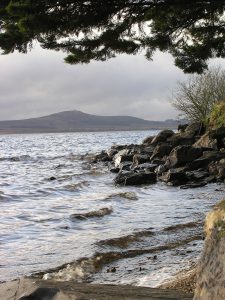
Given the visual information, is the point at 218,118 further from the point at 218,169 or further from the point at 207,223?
the point at 207,223

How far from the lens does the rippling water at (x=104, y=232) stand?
6.89 meters

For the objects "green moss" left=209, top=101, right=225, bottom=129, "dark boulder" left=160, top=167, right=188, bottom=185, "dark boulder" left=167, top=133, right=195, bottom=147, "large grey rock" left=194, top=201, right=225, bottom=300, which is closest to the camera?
"large grey rock" left=194, top=201, right=225, bottom=300

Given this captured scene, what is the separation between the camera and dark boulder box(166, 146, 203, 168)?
21.1 m

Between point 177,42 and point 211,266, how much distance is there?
8.18 meters

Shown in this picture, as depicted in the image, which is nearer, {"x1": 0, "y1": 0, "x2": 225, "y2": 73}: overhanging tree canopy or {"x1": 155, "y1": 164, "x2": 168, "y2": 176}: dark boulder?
{"x1": 0, "y1": 0, "x2": 225, "y2": 73}: overhanging tree canopy

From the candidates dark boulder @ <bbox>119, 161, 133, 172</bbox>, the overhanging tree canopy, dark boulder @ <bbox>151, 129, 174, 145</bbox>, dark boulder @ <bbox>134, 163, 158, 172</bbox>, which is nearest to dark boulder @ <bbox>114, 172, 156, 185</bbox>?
dark boulder @ <bbox>134, 163, 158, 172</bbox>

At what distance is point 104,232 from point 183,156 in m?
12.1

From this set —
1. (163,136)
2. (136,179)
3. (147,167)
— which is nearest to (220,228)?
(136,179)

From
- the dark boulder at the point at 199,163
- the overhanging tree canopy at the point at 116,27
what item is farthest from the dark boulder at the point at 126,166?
the overhanging tree canopy at the point at 116,27

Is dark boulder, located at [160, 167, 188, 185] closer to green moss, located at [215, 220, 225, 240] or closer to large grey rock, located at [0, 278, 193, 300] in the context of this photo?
large grey rock, located at [0, 278, 193, 300]

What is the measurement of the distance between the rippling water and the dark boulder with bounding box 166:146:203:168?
326cm

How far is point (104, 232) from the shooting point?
386 inches

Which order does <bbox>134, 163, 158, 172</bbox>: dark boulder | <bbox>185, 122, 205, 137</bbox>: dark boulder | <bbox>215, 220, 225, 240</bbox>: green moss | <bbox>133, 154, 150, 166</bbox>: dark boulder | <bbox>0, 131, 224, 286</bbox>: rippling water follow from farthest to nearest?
<bbox>185, 122, 205, 137</bbox>: dark boulder, <bbox>133, 154, 150, 166</bbox>: dark boulder, <bbox>134, 163, 158, 172</bbox>: dark boulder, <bbox>0, 131, 224, 286</bbox>: rippling water, <bbox>215, 220, 225, 240</bbox>: green moss

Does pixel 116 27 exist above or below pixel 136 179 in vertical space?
above
